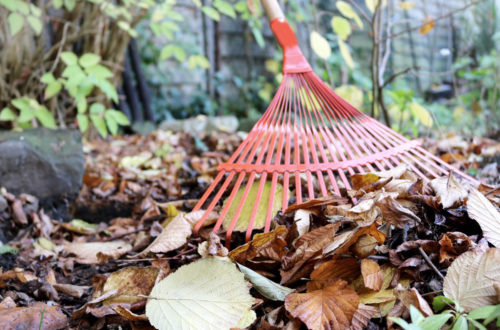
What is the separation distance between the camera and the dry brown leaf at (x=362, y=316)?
715 mm

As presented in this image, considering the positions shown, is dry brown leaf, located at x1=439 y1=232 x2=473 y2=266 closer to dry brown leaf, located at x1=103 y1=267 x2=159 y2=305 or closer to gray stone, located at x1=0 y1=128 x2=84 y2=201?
dry brown leaf, located at x1=103 y1=267 x2=159 y2=305

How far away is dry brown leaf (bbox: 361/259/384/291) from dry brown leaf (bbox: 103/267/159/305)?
459 mm

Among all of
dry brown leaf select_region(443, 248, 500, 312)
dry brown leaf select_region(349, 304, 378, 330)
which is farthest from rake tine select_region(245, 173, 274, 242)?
dry brown leaf select_region(443, 248, 500, 312)

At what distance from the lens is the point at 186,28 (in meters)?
4.20

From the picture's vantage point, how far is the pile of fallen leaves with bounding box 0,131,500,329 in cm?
74

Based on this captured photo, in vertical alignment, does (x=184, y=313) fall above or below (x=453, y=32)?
below

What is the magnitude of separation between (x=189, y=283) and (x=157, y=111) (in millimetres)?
3437

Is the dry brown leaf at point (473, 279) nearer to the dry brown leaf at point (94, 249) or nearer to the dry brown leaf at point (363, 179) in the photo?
the dry brown leaf at point (363, 179)


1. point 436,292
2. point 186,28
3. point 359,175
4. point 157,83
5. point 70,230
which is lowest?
point 70,230

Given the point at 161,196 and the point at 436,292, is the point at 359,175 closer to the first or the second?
the point at 436,292

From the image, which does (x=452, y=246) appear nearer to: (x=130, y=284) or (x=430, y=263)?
(x=430, y=263)

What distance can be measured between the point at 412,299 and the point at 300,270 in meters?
0.21

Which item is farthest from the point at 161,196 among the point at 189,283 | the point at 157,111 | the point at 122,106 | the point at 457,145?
the point at 157,111

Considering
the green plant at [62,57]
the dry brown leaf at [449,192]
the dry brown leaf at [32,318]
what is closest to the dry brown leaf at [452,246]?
the dry brown leaf at [449,192]
